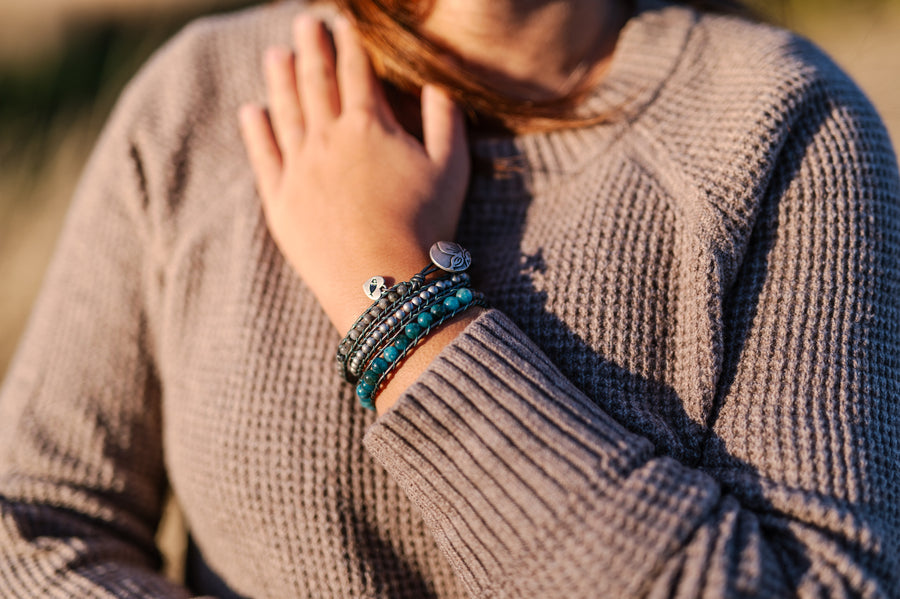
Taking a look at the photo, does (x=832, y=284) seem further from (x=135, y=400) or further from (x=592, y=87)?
(x=135, y=400)

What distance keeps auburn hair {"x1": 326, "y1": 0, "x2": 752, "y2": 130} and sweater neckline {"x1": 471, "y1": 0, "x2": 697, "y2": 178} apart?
0.02 m

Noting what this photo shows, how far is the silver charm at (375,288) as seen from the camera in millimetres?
740

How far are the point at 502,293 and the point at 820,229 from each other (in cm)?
39

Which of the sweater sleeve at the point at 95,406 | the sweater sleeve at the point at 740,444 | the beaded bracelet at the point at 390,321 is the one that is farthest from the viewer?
the sweater sleeve at the point at 95,406

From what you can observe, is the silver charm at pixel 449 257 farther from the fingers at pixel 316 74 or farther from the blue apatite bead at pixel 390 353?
the fingers at pixel 316 74

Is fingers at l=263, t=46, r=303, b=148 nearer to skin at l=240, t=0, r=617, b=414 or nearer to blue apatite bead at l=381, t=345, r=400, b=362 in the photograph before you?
skin at l=240, t=0, r=617, b=414

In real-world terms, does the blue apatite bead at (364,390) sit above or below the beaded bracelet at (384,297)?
below

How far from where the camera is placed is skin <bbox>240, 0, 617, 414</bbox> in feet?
2.56

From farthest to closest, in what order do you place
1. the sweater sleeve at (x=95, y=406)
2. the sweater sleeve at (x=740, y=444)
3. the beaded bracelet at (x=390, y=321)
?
the sweater sleeve at (x=95, y=406) → the beaded bracelet at (x=390, y=321) → the sweater sleeve at (x=740, y=444)

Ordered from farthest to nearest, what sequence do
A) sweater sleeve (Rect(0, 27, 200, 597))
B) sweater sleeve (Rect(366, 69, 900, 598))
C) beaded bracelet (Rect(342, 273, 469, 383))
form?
sweater sleeve (Rect(0, 27, 200, 597))
beaded bracelet (Rect(342, 273, 469, 383))
sweater sleeve (Rect(366, 69, 900, 598))

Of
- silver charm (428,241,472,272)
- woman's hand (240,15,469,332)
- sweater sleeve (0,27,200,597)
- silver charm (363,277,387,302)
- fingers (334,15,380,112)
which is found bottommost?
sweater sleeve (0,27,200,597)

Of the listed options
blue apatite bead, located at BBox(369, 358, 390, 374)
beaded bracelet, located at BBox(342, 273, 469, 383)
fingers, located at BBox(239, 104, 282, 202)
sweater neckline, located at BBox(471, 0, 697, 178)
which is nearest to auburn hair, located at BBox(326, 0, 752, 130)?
sweater neckline, located at BBox(471, 0, 697, 178)

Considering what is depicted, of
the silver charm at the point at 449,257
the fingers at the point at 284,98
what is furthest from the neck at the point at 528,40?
the silver charm at the point at 449,257

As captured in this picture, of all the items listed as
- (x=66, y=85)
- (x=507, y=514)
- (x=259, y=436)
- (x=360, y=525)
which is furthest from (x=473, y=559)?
(x=66, y=85)
